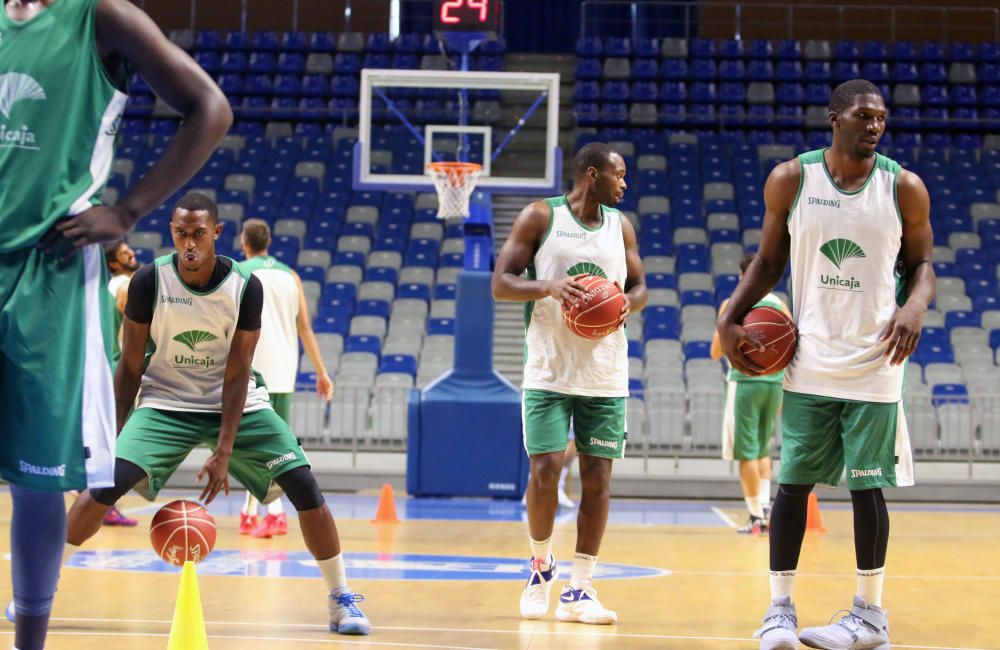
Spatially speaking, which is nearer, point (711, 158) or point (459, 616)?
point (459, 616)

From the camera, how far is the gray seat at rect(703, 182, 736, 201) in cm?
1805

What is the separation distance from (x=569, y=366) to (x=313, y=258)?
11.2 m

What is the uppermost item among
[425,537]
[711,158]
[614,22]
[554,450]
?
[614,22]

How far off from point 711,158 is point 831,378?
49.6 ft

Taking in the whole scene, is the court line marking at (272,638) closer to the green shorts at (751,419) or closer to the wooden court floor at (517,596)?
the wooden court floor at (517,596)

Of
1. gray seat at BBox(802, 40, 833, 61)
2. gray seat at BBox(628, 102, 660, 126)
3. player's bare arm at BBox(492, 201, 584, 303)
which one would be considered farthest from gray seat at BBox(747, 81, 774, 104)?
player's bare arm at BBox(492, 201, 584, 303)

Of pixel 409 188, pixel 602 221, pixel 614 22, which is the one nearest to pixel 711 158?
pixel 614 22

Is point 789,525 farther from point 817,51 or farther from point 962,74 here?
point 962,74

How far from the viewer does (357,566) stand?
6.88 metres

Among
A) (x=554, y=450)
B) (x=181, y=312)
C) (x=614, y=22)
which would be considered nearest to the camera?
(x=181, y=312)

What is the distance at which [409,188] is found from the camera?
11719mm

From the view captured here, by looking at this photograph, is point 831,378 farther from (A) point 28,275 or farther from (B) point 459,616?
(A) point 28,275

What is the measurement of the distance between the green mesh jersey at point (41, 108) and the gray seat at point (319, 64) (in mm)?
18953

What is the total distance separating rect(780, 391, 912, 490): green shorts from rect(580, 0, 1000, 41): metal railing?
18.5 meters
